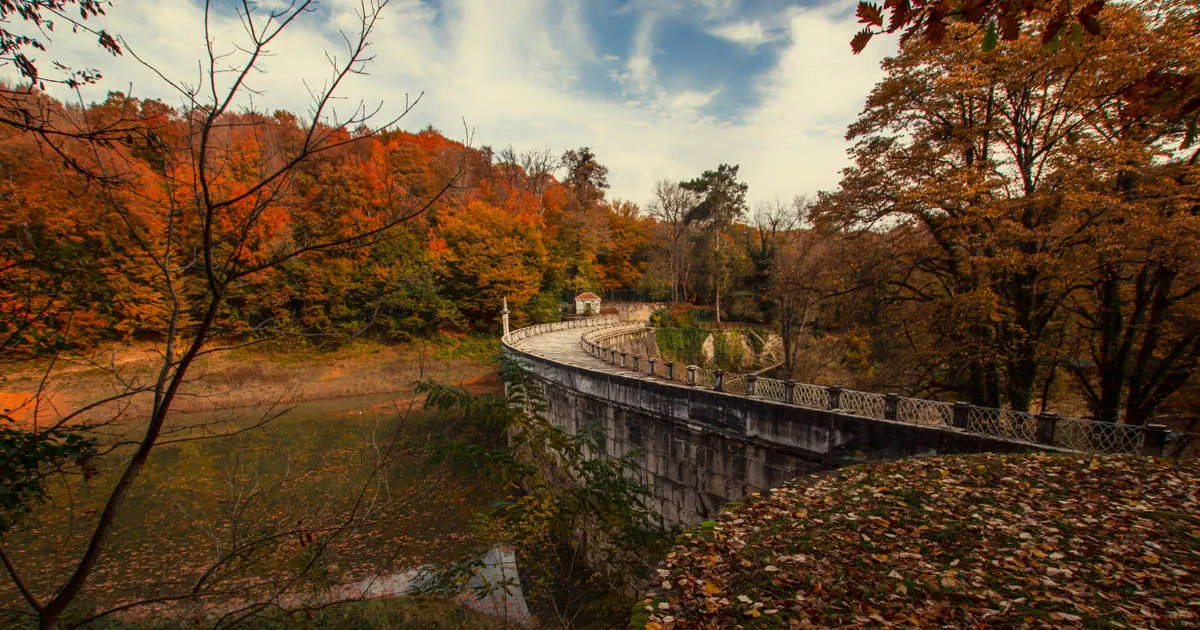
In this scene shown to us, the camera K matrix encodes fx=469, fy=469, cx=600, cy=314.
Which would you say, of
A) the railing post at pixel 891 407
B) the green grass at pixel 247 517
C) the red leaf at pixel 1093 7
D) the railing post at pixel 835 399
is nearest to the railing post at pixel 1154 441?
the railing post at pixel 891 407

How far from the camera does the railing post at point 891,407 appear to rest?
305 inches

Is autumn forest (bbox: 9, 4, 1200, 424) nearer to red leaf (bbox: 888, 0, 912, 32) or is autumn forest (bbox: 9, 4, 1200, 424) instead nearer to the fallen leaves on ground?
red leaf (bbox: 888, 0, 912, 32)

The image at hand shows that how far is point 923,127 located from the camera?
1159 centimetres

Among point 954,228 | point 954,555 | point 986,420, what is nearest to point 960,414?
point 986,420

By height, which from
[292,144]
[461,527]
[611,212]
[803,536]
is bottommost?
[461,527]

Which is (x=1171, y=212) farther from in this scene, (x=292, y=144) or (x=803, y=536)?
(x=292, y=144)

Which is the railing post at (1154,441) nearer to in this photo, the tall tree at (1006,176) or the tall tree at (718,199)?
the tall tree at (1006,176)

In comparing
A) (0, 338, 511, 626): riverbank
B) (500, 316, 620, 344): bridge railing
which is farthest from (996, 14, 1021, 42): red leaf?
(500, 316, 620, 344): bridge railing

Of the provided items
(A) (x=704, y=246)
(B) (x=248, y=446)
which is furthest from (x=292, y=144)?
(A) (x=704, y=246)

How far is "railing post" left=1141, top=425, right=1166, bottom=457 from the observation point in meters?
5.96

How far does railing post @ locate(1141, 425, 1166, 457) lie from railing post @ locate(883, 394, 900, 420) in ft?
8.86

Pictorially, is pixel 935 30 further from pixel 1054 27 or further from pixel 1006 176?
pixel 1006 176

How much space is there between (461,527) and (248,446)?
38.4ft

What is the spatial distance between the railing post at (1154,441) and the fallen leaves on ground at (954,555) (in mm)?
896
